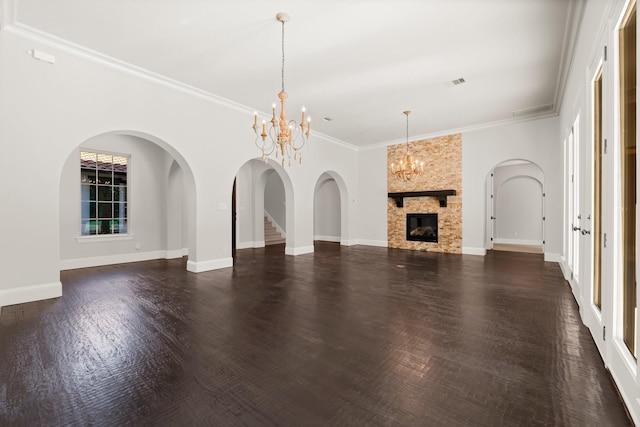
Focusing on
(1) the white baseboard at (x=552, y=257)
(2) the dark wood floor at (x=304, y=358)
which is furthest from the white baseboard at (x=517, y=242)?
(2) the dark wood floor at (x=304, y=358)

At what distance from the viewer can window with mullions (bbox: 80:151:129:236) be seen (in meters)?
6.66

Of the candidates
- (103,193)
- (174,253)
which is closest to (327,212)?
A: (174,253)

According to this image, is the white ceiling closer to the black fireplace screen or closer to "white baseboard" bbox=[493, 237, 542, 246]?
the black fireplace screen

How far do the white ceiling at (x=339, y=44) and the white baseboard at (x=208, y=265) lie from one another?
333 centimetres

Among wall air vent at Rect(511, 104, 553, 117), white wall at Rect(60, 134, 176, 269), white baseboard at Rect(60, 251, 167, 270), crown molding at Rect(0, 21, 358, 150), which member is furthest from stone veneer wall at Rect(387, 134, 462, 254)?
white baseboard at Rect(60, 251, 167, 270)

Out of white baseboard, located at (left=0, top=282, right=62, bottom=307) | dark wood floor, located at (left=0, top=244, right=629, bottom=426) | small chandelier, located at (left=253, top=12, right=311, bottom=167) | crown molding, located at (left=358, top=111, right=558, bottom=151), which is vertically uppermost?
crown molding, located at (left=358, top=111, right=558, bottom=151)

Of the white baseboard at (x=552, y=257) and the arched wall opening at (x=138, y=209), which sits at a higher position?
the arched wall opening at (x=138, y=209)

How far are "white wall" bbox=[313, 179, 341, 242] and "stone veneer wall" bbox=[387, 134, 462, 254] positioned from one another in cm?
269

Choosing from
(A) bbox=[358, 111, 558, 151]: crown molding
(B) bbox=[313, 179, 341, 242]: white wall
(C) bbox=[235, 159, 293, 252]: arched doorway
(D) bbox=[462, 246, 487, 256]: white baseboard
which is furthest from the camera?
(B) bbox=[313, 179, 341, 242]: white wall

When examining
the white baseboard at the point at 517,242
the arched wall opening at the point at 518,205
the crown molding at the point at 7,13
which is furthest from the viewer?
the white baseboard at the point at 517,242

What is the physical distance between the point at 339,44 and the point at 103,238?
635 cm

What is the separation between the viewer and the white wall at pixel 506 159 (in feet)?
23.3

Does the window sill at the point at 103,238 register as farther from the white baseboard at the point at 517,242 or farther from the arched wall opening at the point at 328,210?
the white baseboard at the point at 517,242

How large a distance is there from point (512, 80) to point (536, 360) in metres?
4.88
